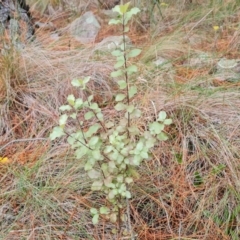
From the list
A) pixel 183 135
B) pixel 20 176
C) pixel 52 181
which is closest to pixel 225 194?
pixel 183 135

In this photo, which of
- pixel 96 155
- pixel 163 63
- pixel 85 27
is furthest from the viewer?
pixel 85 27

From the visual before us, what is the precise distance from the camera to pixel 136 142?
159 centimetres

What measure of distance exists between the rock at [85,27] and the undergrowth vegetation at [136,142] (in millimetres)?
557

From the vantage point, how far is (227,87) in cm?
194

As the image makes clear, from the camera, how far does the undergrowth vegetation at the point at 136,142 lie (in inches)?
57.6

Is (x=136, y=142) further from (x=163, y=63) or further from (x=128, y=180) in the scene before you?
(x=163, y=63)

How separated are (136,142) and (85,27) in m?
1.68

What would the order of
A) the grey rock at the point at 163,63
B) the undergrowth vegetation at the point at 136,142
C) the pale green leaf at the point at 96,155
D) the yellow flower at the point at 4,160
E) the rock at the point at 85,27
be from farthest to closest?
the rock at the point at 85,27 → the grey rock at the point at 163,63 → the yellow flower at the point at 4,160 → the undergrowth vegetation at the point at 136,142 → the pale green leaf at the point at 96,155

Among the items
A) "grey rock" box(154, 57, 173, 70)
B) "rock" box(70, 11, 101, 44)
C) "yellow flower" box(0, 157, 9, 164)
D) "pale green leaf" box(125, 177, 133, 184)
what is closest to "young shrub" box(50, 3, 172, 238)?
"pale green leaf" box(125, 177, 133, 184)

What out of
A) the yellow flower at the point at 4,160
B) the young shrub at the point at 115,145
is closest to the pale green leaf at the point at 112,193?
the young shrub at the point at 115,145

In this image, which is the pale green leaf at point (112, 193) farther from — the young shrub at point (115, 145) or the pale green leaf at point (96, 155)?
the pale green leaf at point (96, 155)

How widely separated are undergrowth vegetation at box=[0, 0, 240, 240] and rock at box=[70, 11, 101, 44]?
557 millimetres

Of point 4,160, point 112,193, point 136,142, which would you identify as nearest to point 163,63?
point 136,142

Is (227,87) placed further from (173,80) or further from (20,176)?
(20,176)
